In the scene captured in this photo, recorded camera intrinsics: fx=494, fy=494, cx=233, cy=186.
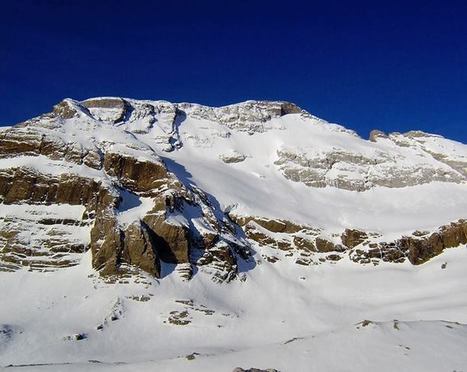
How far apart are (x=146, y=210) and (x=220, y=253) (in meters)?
16.2

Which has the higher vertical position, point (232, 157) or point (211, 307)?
point (232, 157)

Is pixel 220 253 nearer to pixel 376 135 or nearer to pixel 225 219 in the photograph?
pixel 225 219

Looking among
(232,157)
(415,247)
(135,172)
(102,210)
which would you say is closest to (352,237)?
(415,247)

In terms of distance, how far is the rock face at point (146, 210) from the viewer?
82.1 meters

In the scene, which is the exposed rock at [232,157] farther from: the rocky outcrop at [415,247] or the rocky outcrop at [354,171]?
the rocky outcrop at [415,247]

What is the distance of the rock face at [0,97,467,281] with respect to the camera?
82.1m

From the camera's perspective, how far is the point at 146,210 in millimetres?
91750

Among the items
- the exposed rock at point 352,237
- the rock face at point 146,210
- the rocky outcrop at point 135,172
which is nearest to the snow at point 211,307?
the rock face at point 146,210

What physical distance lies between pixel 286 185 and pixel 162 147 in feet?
114

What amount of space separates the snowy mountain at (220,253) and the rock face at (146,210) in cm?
29

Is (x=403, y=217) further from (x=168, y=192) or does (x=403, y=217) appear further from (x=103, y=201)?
(x=103, y=201)

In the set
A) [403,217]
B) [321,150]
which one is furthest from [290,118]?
[403,217]

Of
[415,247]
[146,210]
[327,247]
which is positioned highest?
[415,247]

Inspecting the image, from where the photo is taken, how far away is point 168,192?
92312mm
